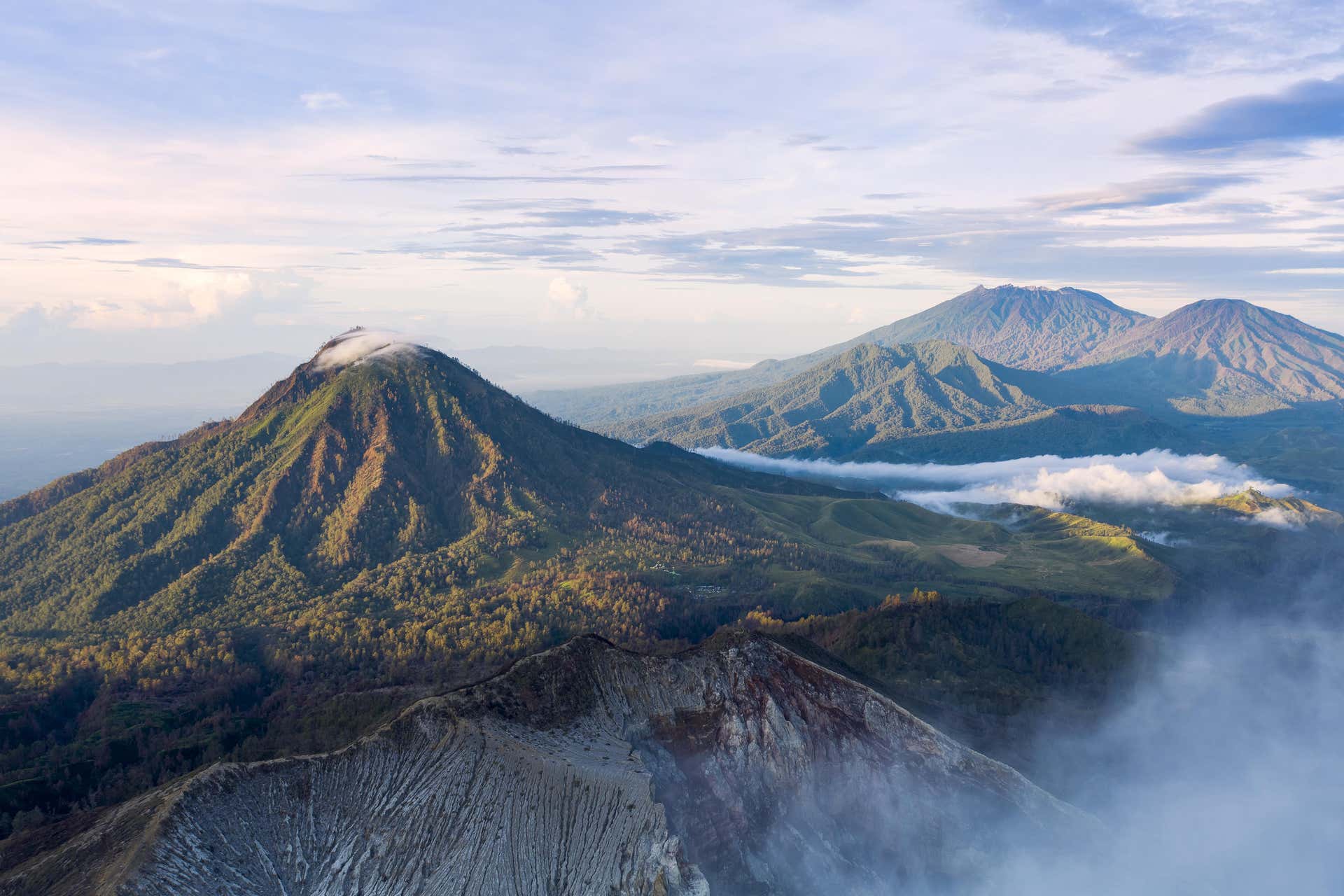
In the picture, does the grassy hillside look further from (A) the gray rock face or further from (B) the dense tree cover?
→ (B) the dense tree cover

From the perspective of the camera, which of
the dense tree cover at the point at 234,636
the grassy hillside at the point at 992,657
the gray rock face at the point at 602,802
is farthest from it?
the grassy hillside at the point at 992,657

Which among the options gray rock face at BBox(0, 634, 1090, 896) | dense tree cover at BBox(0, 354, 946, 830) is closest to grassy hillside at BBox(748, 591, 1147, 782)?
gray rock face at BBox(0, 634, 1090, 896)

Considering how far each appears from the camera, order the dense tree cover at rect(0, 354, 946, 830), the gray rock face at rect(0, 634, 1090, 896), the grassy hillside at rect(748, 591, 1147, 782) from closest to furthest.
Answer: the gray rock face at rect(0, 634, 1090, 896) → the dense tree cover at rect(0, 354, 946, 830) → the grassy hillside at rect(748, 591, 1147, 782)

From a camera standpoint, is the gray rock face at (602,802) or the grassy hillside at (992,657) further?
the grassy hillside at (992,657)

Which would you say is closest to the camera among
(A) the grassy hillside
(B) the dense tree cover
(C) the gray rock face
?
(C) the gray rock face

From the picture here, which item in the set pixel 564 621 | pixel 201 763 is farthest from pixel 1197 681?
pixel 201 763

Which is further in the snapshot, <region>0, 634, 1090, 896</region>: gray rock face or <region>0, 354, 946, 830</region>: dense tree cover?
<region>0, 354, 946, 830</region>: dense tree cover

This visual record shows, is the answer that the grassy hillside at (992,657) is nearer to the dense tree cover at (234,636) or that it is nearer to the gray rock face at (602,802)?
the gray rock face at (602,802)

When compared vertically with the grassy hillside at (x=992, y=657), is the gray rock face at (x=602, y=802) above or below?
above

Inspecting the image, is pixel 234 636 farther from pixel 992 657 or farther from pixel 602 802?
pixel 992 657

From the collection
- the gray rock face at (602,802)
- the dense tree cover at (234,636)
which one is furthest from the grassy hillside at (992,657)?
the dense tree cover at (234,636)
